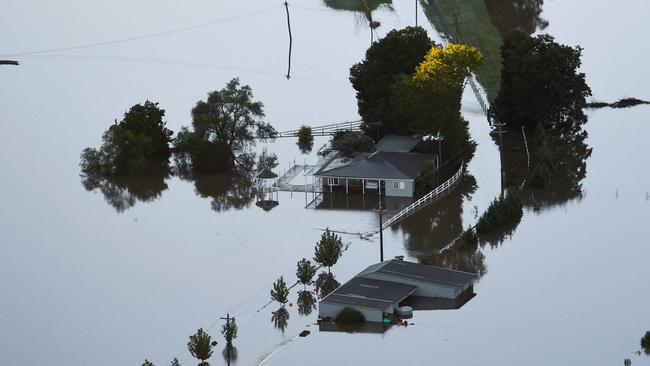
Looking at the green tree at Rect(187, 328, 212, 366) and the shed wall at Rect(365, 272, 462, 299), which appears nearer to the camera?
the green tree at Rect(187, 328, 212, 366)

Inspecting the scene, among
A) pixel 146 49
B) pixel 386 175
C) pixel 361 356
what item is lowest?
pixel 361 356

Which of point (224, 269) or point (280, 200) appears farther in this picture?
point (280, 200)

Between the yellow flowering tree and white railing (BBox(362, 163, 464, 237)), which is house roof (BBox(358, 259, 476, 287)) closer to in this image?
white railing (BBox(362, 163, 464, 237))

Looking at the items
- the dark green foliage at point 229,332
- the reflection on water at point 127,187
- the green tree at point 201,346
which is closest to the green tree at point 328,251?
the dark green foliage at point 229,332

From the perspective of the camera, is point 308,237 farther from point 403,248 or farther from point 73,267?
point 73,267

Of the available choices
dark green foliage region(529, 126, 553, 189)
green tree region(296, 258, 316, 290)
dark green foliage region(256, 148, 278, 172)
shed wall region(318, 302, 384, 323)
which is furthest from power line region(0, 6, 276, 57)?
shed wall region(318, 302, 384, 323)

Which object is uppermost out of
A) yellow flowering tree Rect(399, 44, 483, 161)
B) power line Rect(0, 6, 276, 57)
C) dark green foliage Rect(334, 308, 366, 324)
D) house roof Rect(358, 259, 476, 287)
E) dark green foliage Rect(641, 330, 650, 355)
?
power line Rect(0, 6, 276, 57)

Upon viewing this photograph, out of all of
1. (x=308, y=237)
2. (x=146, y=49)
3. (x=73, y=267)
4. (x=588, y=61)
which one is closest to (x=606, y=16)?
(x=588, y=61)

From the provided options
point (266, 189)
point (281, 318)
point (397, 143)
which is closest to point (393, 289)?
point (281, 318)
